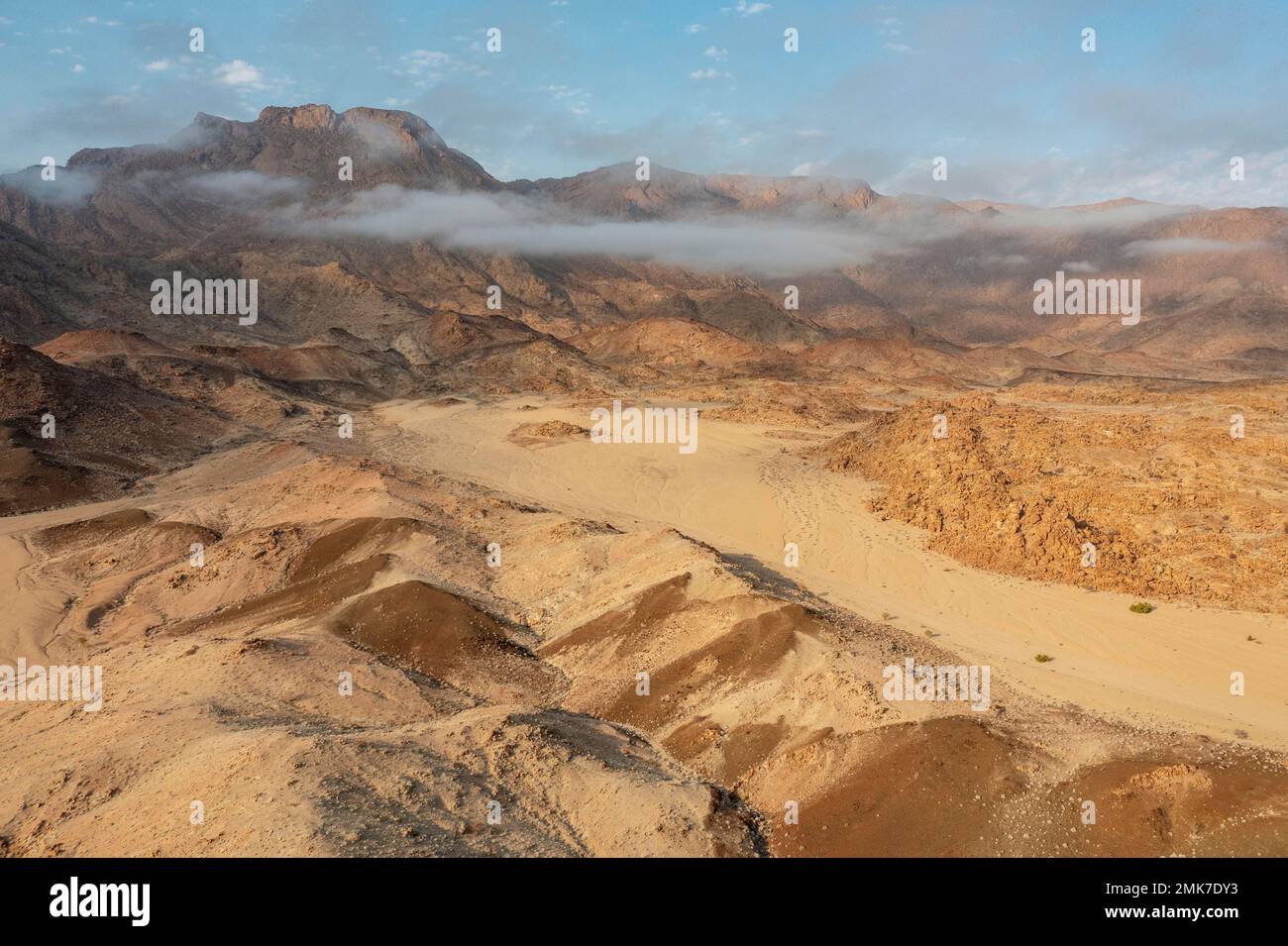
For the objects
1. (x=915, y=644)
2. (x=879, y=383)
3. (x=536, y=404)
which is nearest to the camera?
(x=915, y=644)

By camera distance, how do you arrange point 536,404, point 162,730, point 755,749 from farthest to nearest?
point 536,404 < point 755,749 < point 162,730

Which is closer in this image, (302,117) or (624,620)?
(624,620)

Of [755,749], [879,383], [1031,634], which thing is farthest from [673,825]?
[879,383]

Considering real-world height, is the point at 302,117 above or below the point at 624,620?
above

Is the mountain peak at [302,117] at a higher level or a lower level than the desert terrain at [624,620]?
higher

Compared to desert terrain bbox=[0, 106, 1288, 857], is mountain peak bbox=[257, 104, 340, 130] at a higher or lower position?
higher

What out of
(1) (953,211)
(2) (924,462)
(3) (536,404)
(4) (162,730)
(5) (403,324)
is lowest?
(4) (162,730)

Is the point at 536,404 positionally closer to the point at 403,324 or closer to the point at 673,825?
the point at 403,324

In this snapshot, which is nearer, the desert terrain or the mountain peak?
the desert terrain

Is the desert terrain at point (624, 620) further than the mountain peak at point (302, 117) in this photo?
No

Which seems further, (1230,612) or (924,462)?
(924,462)

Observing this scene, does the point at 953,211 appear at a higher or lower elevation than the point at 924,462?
higher
